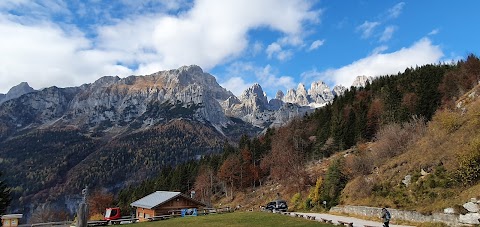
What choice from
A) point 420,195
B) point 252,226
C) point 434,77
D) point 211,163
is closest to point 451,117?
point 420,195

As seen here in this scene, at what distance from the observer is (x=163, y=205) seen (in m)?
57.7

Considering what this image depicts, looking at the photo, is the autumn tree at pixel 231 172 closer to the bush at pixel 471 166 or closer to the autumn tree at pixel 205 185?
the autumn tree at pixel 205 185

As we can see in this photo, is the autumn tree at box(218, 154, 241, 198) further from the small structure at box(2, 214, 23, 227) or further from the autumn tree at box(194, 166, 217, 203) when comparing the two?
the small structure at box(2, 214, 23, 227)

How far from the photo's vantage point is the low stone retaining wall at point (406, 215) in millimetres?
24361

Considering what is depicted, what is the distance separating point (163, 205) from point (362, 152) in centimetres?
3299

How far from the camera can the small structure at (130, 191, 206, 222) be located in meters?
56.6

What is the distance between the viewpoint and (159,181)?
11594cm

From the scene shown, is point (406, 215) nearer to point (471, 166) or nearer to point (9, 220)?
point (471, 166)

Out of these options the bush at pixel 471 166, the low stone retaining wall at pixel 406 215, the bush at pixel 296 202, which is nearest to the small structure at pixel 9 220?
the bush at pixel 296 202

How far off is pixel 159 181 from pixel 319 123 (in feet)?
181

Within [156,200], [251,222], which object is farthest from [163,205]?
[251,222]

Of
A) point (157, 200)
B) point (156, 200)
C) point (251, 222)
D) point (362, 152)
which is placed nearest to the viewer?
point (251, 222)

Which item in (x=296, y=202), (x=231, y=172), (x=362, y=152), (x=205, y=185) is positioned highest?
(x=231, y=172)

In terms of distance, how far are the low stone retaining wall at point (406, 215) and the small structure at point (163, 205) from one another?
28.7 meters
